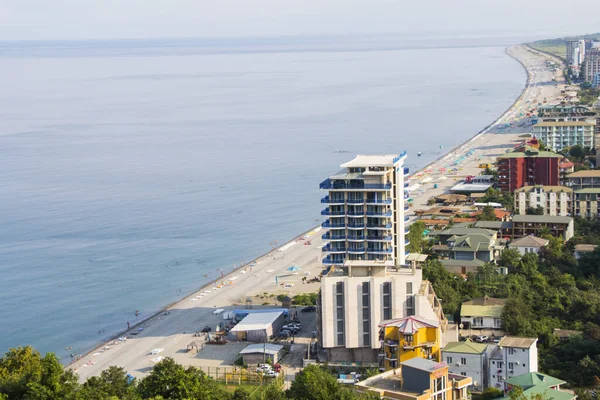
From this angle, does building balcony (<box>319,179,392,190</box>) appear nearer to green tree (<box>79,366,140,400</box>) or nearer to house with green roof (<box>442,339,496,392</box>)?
house with green roof (<box>442,339,496,392</box>)

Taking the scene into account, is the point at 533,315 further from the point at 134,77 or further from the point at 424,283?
the point at 134,77

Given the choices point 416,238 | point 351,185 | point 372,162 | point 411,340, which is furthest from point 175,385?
point 416,238

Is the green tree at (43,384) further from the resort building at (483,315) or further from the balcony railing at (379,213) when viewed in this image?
the resort building at (483,315)

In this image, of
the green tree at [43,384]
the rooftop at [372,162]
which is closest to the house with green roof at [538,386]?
the rooftop at [372,162]

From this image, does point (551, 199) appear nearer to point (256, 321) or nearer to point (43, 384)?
point (256, 321)

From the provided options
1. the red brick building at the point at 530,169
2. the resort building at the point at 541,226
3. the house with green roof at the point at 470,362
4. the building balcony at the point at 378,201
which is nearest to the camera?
the house with green roof at the point at 470,362

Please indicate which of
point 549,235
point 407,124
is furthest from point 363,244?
point 407,124

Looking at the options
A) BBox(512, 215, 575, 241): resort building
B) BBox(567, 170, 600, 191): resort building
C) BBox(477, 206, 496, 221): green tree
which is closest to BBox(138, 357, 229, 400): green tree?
BBox(512, 215, 575, 241): resort building
